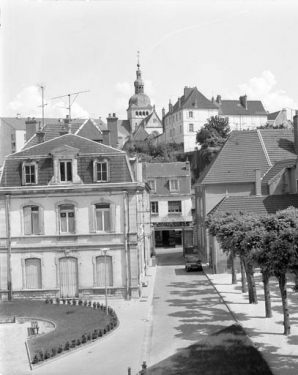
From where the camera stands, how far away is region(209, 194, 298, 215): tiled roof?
4122cm

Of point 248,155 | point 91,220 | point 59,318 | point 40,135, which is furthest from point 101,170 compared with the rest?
point 248,155

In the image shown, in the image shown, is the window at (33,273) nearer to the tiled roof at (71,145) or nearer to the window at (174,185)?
the tiled roof at (71,145)

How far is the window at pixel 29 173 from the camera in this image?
3291 cm

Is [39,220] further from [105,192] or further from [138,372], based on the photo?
[138,372]

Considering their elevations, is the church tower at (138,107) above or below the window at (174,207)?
above

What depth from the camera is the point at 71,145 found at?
3369 centimetres

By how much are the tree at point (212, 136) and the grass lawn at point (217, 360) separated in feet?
233

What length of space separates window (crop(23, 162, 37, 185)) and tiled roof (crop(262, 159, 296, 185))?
73.3 feet

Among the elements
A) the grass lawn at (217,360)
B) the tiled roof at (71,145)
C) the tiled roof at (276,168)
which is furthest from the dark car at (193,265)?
the grass lawn at (217,360)

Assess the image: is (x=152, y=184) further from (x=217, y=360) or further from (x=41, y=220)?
(x=217, y=360)

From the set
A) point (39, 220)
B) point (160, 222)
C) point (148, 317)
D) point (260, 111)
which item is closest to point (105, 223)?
point (39, 220)

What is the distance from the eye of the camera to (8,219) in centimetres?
3266

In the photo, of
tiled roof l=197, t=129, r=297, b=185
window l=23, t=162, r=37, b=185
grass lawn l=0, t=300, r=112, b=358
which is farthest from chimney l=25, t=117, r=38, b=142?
tiled roof l=197, t=129, r=297, b=185

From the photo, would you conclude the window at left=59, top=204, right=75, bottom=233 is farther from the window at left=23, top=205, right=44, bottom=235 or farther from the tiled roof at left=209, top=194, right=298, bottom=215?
the tiled roof at left=209, top=194, right=298, bottom=215
